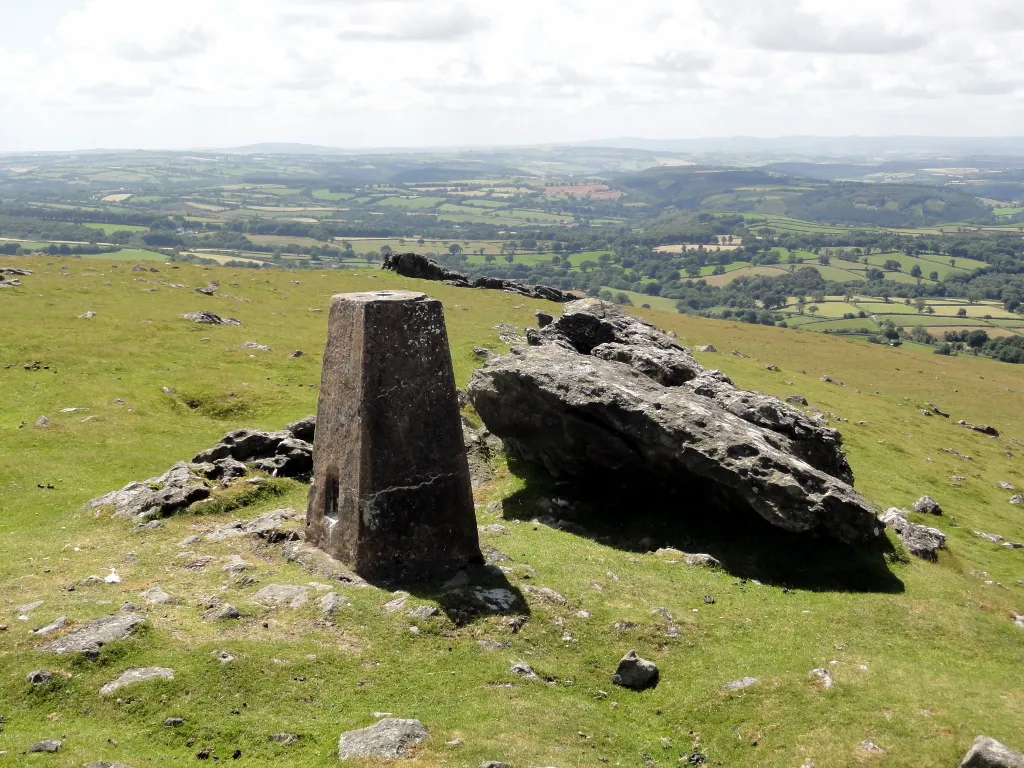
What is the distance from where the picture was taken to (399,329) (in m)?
21.0

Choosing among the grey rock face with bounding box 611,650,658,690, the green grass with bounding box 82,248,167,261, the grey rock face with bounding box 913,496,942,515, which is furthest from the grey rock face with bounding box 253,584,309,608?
the green grass with bounding box 82,248,167,261

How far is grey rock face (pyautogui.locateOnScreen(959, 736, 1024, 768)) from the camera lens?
44.5 ft

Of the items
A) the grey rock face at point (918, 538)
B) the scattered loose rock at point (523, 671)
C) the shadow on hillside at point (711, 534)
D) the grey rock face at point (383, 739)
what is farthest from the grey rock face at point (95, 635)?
the grey rock face at point (918, 538)

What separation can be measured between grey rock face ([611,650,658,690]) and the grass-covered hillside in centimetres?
26

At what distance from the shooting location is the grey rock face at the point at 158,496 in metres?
26.7

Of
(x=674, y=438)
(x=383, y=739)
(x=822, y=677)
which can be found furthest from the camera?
(x=674, y=438)

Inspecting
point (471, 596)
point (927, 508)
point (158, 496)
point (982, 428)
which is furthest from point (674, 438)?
point (982, 428)

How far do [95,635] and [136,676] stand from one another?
1745mm

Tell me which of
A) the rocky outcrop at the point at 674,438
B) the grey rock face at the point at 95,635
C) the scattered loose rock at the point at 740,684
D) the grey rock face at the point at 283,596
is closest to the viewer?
the grey rock face at the point at 95,635

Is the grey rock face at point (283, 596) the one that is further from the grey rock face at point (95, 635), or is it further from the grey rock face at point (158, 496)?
the grey rock face at point (158, 496)

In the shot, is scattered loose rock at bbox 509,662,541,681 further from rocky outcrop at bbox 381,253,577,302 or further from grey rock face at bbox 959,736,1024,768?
rocky outcrop at bbox 381,253,577,302

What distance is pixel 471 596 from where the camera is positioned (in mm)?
20625

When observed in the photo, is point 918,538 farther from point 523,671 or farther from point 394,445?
point 394,445

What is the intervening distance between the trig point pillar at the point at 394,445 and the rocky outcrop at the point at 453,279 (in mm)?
75224
